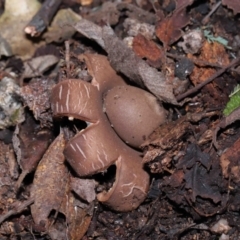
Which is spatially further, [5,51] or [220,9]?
[5,51]

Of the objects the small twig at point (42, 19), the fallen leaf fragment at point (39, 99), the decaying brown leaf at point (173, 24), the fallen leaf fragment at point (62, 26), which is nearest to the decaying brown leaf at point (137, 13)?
the decaying brown leaf at point (173, 24)

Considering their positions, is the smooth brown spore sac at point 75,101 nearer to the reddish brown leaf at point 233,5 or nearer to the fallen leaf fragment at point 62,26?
the fallen leaf fragment at point 62,26

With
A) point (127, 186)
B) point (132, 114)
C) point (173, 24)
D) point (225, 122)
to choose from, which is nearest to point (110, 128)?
point (132, 114)

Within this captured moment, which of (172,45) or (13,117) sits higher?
(172,45)

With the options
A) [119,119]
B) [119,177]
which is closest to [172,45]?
[119,119]

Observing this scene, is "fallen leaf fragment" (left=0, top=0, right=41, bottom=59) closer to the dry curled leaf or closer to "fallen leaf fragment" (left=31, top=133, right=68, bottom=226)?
the dry curled leaf

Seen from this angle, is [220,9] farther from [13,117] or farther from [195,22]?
[13,117]

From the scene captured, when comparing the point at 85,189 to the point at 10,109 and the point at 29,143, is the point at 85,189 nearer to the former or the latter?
the point at 29,143
